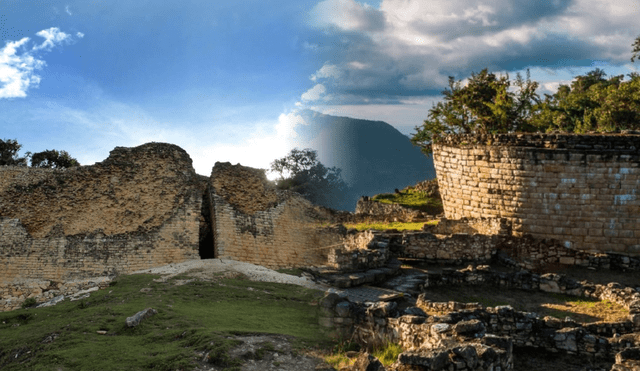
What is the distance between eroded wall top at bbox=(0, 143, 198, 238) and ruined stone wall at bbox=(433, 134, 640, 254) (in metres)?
10.1

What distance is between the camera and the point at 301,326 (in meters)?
9.50

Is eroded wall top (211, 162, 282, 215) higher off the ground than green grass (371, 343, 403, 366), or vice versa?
eroded wall top (211, 162, 282, 215)

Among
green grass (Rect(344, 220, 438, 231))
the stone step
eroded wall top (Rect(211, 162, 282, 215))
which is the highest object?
eroded wall top (Rect(211, 162, 282, 215))

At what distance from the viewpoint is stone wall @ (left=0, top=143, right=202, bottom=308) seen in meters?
16.0

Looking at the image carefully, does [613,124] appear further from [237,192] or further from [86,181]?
[86,181]

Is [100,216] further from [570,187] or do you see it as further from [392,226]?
[570,187]

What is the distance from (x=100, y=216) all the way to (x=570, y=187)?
46.4 ft

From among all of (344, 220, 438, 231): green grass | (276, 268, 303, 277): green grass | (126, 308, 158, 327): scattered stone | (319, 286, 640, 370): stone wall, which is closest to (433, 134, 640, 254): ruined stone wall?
(344, 220, 438, 231): green grass

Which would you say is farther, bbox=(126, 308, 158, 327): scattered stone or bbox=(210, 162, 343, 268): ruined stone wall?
bbox=(210, 162, 343, 268): ruined stone wall

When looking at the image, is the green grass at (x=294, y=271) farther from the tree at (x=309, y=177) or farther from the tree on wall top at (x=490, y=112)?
the tree at (x=309, y=177)

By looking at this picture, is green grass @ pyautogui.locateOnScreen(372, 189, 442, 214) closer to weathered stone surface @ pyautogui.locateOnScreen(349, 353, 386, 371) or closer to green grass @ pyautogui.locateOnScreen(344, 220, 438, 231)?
green grass @ pyautogui.locateOnScreen(344, 220, 438, 231)

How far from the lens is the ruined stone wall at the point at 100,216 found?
16.0 metres

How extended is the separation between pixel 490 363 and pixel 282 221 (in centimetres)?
1305

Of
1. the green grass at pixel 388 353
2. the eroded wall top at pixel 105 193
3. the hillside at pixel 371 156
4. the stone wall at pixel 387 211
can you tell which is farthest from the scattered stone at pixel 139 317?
the hillside at pixel 371 156
